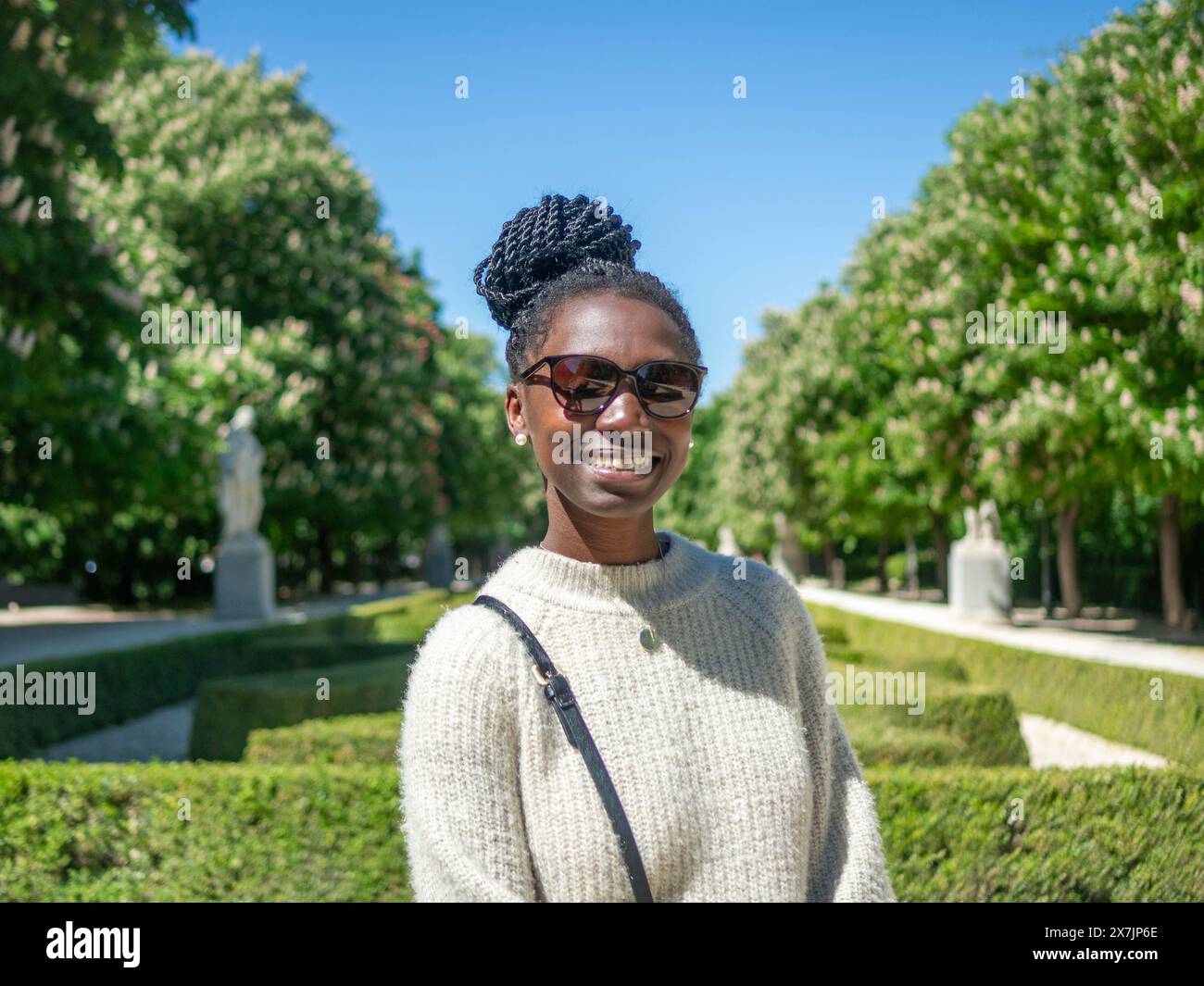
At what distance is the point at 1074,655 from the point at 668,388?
39.8 ft

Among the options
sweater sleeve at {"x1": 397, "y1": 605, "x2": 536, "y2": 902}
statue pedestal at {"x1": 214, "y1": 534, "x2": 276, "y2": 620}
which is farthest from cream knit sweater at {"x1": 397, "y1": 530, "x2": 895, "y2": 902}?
statue pedestal at {"x1": 214, "y1": 534, "x2": 276, "y2": 620}

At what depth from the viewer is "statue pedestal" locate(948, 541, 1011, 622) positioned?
22.2 m

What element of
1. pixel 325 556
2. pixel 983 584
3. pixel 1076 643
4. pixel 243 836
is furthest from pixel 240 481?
pixel 243 836

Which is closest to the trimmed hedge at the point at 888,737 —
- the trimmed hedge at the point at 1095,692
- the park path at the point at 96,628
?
the trimmed hedge at the point at 1095,692

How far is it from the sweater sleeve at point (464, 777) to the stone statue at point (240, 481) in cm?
2173

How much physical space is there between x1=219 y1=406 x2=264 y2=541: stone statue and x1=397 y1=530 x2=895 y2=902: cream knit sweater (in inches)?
851

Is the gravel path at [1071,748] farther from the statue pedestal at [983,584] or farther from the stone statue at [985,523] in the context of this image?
the stone statue at [985,523]

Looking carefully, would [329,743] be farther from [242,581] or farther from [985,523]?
[985,523]

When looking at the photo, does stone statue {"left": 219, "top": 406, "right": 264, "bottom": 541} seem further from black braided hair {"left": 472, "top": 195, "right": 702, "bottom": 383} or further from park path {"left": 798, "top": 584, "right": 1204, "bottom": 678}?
black braided hair {"left": 472, "top": 195, "right": 702, "bottom": 383}

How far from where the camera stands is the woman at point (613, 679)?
1.62 meters

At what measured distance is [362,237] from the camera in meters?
30.3
